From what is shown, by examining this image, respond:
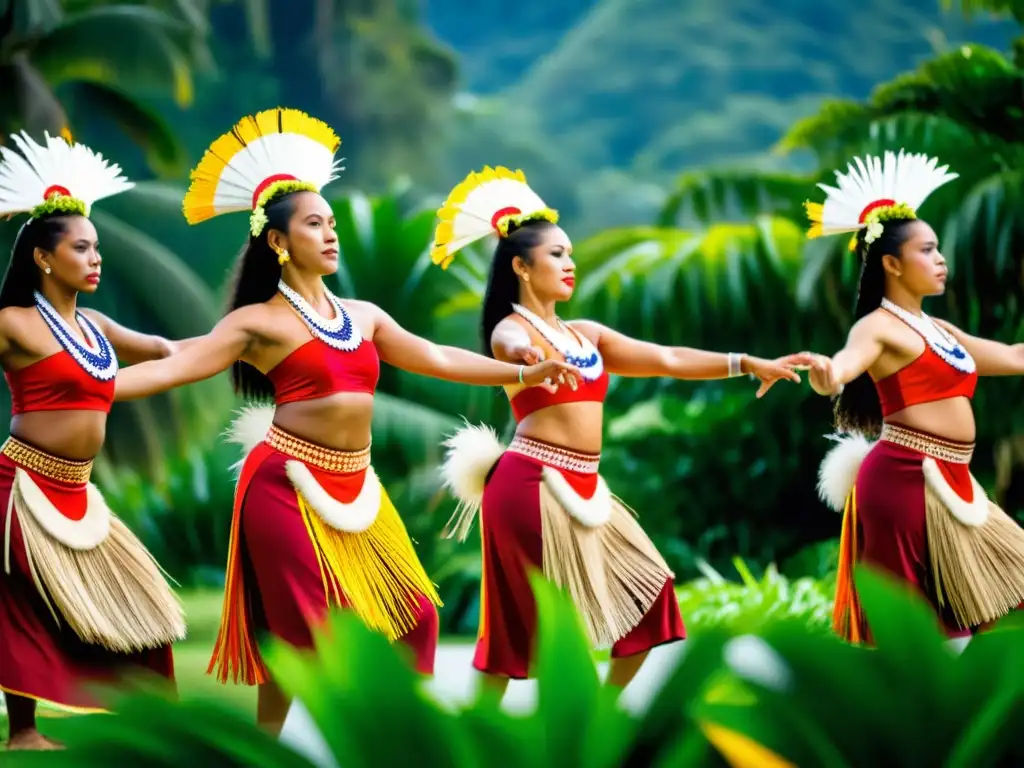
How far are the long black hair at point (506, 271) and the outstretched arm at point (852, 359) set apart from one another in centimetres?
73

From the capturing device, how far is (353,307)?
3.25 m

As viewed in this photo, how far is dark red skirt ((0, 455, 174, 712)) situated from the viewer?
3057mm

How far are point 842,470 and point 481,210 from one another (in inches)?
46.1

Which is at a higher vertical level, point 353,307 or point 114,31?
point 114,31

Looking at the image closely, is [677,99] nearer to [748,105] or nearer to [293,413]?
[748,105]

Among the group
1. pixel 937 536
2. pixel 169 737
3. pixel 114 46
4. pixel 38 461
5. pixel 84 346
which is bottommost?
pixel 169 737

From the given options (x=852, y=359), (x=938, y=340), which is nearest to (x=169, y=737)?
(x=852, y=359)

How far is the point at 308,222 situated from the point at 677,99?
14.6 meters

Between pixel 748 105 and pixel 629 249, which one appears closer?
pixel 629 249

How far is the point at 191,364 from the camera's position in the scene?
300 cm

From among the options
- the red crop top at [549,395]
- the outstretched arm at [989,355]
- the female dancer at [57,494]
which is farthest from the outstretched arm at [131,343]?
the outstretched arm at [989,355]

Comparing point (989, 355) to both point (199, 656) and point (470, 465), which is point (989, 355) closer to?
point (470, 465)

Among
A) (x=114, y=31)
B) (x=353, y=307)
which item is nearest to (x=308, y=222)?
(x=353, y=307)

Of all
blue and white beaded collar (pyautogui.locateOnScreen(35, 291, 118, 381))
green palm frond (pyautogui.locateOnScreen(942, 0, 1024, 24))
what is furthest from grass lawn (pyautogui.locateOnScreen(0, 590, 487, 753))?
green palm frond (pyautogui.locateOnScreen(942, 0, 1024, 24))
